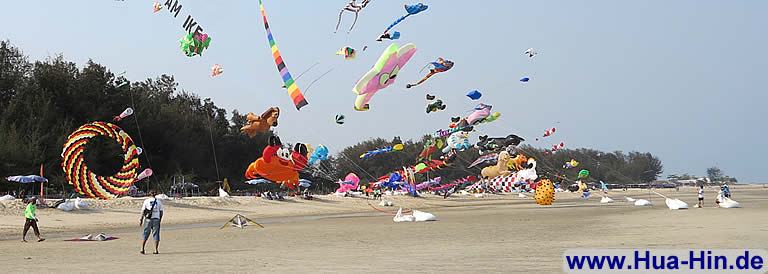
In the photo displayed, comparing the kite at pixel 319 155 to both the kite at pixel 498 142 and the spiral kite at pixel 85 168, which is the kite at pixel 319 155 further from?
the kite at pixel 498 142

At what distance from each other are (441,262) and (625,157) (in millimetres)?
177817

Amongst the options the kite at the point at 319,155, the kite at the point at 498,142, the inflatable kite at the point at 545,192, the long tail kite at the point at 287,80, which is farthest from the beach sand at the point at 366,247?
the kite at the point at 498,142

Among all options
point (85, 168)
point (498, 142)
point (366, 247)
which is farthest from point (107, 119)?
point (366, 247)

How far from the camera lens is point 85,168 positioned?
113ft

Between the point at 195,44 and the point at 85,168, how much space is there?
12.1 meters

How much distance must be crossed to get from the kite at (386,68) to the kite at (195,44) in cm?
566

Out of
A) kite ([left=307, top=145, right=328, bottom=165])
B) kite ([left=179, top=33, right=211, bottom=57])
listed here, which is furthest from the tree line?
kite ([left=179, top=33, right=211, bottom=57])

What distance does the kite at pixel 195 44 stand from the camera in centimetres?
2570

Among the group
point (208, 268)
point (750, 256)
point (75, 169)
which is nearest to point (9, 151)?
point (75, 169)

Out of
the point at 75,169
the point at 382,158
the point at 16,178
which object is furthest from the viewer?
the point at 382,158

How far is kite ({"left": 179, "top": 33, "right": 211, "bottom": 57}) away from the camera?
84.3ft

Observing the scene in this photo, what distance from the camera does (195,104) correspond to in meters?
81.1

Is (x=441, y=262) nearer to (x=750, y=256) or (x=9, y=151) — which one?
(x=750, y=256)

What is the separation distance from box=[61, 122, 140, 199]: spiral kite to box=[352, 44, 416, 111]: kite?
13.7m
